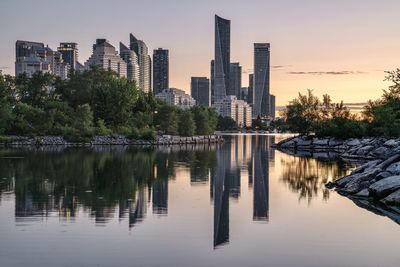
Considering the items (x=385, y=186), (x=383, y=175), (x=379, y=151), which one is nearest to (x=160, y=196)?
(x=385, y=186)

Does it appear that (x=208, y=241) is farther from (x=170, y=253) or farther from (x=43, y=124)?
(x=43, y=124)

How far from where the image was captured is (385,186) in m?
22.8

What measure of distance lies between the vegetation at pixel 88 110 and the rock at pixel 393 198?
65.0 meters

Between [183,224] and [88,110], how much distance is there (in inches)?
2721

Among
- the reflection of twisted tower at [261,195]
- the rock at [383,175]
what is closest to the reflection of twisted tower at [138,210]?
the reflection of twisted tower at [261,195]

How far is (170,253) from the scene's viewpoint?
14070 millimetres

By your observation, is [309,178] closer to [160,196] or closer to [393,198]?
[393,198]

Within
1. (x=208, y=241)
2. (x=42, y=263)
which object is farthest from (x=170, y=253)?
(x=42, y=263)

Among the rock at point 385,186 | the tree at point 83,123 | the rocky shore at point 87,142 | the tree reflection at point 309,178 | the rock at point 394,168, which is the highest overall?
the tree at point 83,123

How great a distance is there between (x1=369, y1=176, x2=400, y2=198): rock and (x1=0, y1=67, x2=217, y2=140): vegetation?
63968 mm

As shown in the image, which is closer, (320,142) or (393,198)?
(393,198)

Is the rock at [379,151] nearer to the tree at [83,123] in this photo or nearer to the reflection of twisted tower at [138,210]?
the reflection of twisted tower at [138,210]

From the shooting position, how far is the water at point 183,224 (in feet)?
45.3

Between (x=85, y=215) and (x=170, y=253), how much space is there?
5.97 metres
